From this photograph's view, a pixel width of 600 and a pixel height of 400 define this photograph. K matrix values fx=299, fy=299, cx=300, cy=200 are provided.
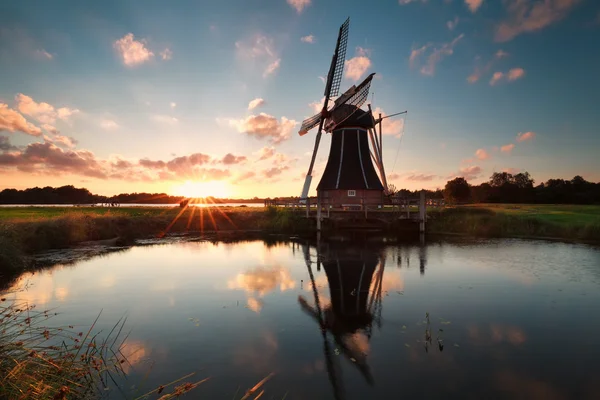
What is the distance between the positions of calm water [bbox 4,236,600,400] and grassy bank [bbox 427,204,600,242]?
7353 millimetres

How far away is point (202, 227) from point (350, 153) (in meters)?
18.1

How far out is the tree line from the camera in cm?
5845

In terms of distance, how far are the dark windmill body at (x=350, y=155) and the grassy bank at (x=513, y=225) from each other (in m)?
7.27

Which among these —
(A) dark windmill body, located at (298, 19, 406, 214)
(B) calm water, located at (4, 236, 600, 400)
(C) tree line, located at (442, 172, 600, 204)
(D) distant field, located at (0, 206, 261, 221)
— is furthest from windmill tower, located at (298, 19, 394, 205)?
(C) tree line, located at (442, 172, 600, 204)

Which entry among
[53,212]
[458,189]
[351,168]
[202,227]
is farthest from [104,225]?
[458,189]

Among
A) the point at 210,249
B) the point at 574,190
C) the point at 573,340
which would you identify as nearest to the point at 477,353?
the point at 573,340

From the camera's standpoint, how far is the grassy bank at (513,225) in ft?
76.4

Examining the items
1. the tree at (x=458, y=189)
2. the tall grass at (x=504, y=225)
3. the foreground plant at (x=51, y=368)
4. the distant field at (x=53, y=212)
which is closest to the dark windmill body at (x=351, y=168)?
the tall grass at (x=504, y=225)

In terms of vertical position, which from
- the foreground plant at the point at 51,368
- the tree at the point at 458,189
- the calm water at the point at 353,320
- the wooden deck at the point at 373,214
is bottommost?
the calm water at the point at 353,320

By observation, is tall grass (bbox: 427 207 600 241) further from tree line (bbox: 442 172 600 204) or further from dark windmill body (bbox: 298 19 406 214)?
tree line (bbox: 442 172 600 204)

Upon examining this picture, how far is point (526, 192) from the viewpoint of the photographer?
67.0m

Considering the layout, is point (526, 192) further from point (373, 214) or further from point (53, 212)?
point (53, 212)

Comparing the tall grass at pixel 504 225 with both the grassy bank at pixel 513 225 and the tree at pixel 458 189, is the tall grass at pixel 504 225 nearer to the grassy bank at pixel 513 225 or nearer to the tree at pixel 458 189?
the grassy bank at pixel 513 225

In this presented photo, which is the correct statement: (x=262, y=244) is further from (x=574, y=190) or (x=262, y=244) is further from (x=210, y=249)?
(x=574, y=190)
